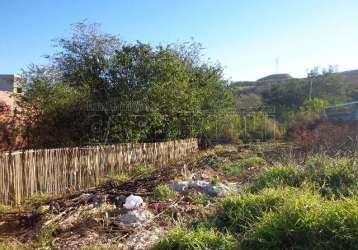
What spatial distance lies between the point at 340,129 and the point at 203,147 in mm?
5565

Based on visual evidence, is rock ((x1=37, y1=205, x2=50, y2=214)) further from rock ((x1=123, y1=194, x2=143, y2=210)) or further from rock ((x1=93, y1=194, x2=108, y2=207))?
Answer: rock ((x1=123, y1=194, x2=143, y2=210))

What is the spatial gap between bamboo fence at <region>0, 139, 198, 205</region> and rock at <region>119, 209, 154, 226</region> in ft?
9.00

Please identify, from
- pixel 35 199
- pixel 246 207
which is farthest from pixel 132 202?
pixel 35 199

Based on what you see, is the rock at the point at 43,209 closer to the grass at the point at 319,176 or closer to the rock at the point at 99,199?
the rock at the point at 99,199

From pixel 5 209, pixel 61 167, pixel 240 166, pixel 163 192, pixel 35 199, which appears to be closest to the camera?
pixel 163 192

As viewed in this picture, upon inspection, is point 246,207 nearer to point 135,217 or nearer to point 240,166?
point 135,217

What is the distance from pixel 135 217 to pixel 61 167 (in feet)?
11.8

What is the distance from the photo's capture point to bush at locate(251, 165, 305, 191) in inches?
273

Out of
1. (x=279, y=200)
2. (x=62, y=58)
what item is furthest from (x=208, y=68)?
(x=279, y=200)

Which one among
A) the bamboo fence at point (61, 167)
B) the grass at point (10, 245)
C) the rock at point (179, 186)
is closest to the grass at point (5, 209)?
the bamboo fence at point (61, 167)

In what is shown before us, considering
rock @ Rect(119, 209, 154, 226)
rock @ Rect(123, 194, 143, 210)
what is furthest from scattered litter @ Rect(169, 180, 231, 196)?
rock @ Rect(119, 209, 154, 226)

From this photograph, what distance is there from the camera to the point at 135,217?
6.02 meters

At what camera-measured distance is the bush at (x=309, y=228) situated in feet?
12.5

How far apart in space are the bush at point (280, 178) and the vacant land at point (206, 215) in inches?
0.6
